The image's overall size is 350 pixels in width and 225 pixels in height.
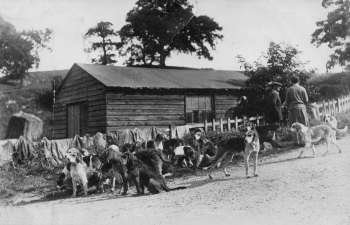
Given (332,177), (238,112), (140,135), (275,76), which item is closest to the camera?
(332,177)

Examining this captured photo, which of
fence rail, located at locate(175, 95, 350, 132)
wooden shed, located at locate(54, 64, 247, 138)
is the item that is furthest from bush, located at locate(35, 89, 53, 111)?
fence rail, located at locate(175, 95, 350, 132)

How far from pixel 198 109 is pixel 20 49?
18.4 meters

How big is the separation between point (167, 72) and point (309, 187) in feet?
62.3

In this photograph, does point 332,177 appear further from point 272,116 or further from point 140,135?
point 272,116

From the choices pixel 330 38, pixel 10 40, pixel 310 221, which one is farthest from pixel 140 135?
pixel 330 38

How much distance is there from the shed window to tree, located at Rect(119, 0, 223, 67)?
21460mm

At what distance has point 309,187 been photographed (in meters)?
8.36

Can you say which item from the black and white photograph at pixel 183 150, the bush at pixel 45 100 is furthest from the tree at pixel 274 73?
the bush at pixel 45 100

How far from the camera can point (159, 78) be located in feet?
79.3

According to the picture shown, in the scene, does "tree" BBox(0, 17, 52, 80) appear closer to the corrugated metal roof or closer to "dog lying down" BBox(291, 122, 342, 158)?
the corrugated metal roof

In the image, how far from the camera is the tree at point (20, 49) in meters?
32.2

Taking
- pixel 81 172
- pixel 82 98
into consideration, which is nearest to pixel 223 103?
pixel 82 98

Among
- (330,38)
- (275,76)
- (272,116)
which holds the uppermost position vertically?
(330,38)

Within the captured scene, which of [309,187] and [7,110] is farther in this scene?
[7,110]
